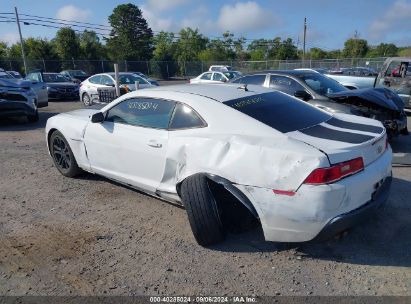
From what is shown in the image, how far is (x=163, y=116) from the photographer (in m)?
3.98

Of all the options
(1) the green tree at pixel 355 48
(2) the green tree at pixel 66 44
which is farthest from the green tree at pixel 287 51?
(2) the green tree at pixel 66 44

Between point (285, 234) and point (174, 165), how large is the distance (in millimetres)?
1268

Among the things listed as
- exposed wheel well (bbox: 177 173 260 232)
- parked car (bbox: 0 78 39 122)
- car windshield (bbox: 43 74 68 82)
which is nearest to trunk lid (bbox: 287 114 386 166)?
exposed wheel well (bbox: 177 173 260 232)

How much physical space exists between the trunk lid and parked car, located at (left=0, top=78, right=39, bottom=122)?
9208mm

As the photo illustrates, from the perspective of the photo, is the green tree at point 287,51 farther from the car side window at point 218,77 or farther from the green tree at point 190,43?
the car side window at point 218,77

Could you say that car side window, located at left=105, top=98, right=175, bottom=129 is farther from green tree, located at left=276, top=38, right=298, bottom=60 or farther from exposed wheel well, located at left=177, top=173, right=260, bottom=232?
green tree, located at left=276, top=38, right=298, bottom=60

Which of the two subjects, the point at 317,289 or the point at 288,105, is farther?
the point at 288,105

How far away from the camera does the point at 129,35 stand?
231 feet

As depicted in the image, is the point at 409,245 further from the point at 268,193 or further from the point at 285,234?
the point at 268,193

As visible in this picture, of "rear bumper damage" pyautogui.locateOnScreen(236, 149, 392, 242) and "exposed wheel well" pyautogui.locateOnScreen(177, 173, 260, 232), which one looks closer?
"rear bumper damage" pyautogui.locateOnScreen(236, 149, 392, 242)

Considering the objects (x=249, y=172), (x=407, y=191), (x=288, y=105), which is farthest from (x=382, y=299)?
(x=407, y=191)

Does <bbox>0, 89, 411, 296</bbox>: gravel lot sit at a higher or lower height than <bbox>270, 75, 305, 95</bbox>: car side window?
lower

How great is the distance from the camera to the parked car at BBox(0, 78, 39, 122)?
33.2ft

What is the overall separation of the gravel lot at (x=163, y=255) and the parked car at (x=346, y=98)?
8.14 feet
